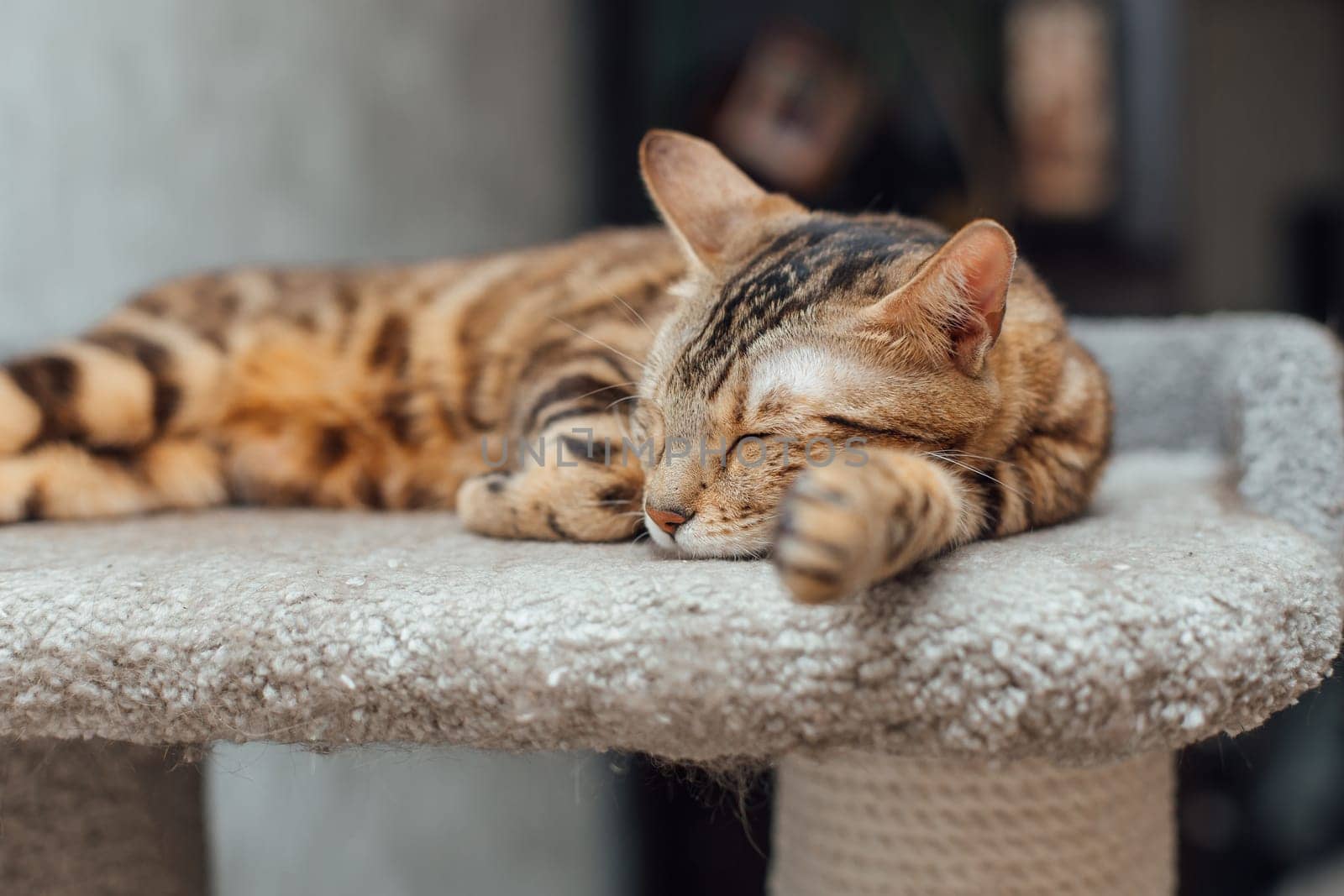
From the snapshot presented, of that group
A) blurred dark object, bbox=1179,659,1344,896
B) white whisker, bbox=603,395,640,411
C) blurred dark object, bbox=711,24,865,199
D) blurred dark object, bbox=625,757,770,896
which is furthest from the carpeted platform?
blurred dark object, bbox=711,24,865,199

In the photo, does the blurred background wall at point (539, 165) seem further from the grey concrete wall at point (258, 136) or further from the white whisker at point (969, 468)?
the white whisker at point (969, 468)

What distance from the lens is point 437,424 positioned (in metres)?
1.37

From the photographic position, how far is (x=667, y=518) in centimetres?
85

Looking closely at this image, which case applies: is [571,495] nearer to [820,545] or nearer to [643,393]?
[643,393]

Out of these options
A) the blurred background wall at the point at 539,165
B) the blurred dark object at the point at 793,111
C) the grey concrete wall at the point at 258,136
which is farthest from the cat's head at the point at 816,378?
the blurred dark object at the point at 793,111

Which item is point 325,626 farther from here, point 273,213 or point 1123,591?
point 273,213

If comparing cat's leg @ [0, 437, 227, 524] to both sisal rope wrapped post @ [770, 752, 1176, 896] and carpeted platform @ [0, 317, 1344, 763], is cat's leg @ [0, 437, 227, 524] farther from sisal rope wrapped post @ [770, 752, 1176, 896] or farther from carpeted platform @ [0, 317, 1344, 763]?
sisal rope wrapped post @ [770, 752, 1176, 896]

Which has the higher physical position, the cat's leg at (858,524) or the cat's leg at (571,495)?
the cat's leg at (858,524)

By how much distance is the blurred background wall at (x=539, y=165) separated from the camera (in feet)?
4.92

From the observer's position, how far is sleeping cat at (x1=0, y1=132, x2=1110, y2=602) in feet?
2.62

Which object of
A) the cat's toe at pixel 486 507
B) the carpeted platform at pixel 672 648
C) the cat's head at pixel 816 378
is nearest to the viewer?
the carpeted platform at pixel 672 648

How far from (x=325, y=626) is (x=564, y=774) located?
1744mm

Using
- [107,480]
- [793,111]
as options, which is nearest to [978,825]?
[107,480]

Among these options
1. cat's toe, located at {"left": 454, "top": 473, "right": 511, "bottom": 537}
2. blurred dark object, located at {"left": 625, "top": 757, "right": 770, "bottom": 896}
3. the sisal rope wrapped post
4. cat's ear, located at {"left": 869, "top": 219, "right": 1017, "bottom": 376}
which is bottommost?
blurred dark object, located at {"left": 625, "top": 757, "right": 770, "bottom": 896}
